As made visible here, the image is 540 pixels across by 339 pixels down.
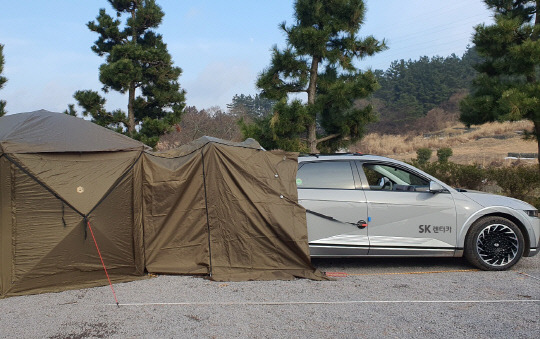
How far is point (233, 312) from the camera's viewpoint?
4.94 m

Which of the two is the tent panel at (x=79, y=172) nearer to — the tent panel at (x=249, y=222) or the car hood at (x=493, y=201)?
the tent panel at (x=249, y=222)

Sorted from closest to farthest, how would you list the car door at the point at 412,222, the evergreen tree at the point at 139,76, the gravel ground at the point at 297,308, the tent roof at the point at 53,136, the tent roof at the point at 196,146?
the gravel ground at the point at 297,308 < the tent roof at the point at 53,136 < the tent roof at the point at 196,146 < the car door at the point at 412,222 < the evergreen tree at the point at 139,76

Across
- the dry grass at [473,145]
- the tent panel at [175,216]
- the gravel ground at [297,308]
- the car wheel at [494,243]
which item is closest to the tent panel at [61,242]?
the gravel ground at [297,308]

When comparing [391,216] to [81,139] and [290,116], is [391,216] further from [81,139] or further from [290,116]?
[290,116]

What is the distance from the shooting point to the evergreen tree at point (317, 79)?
40.7 feet

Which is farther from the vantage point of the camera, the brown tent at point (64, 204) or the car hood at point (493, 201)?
the car hood at point (493, 201)

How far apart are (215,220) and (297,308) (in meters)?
1.91

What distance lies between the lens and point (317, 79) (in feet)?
43.8

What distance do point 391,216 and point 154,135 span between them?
1228cm

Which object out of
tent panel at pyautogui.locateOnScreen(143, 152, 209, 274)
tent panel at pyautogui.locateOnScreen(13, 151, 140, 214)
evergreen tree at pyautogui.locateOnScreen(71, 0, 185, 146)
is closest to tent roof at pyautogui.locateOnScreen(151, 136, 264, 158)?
tent panel at pyautogui.locateOnScreen(143, 152, 209, 274)

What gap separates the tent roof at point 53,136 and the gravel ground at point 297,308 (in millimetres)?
1761

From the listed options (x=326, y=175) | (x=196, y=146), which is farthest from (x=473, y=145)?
(x=196, y=146)

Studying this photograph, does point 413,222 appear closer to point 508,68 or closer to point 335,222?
point 335,222

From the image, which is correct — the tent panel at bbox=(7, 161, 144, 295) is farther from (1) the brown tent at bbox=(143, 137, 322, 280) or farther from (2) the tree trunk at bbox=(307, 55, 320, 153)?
(2) the tree trunk at bbox=(307, 55, 320, 153)
